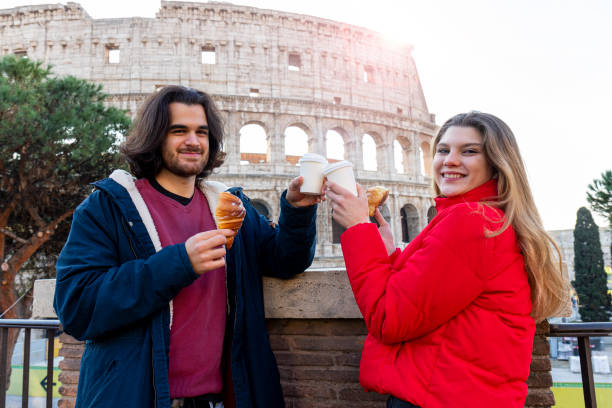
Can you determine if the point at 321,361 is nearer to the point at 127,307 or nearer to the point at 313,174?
the point at 313,174

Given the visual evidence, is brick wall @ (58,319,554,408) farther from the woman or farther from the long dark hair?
the long dark hair

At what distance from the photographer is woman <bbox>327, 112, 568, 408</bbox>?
1.25m

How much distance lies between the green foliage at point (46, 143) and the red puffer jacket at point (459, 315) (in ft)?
43.0

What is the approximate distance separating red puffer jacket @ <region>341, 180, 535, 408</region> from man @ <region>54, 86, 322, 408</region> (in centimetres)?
65

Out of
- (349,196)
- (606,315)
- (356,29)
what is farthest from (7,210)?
(606,315)

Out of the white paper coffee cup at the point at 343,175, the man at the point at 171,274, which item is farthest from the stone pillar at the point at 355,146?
the white paper coffee cup at the point at 343,175

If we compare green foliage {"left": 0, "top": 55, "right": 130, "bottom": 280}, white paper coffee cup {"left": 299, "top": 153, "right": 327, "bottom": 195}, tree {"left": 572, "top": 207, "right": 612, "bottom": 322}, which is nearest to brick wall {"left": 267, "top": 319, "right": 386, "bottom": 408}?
white paper coffee cup {"left": 299, "top": 153, "right": 327, "bottom": 195}

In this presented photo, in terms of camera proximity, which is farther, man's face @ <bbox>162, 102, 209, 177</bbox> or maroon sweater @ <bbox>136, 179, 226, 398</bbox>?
man's face @ <bbox>162, 102, 209, 177</bbox>

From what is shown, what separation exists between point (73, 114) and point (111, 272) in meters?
13.1

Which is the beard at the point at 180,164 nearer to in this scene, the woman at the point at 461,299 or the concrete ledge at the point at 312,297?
the woman at the point at 461,299

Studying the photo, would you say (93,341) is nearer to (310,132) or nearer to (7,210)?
(7,210)

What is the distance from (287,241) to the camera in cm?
193

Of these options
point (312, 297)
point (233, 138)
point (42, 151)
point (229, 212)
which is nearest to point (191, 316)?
point (229, 212)

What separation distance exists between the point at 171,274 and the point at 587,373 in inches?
90.9
